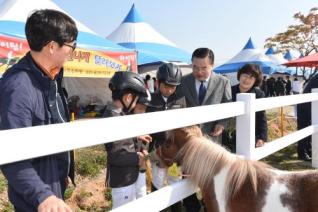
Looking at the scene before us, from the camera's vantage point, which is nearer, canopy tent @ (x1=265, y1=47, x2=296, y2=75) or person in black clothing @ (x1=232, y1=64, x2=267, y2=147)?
person in black clothing @ (x1=232, y1=64, x2=267, y2=147)

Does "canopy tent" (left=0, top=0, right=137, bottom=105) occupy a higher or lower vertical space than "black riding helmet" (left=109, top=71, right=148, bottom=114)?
higher

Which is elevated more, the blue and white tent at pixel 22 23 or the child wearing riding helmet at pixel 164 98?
the blue and white tent at pixel 22 23

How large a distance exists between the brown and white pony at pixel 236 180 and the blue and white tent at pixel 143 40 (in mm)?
11075

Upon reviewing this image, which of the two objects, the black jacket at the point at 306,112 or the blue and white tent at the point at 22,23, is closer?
the black jacket at the point at 306,112

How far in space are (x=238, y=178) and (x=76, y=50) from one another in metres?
7.49

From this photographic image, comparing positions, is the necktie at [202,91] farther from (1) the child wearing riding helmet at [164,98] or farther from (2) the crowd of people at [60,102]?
(1) the child wearing riding helmet at [164,98]

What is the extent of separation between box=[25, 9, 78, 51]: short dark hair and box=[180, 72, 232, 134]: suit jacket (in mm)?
2142

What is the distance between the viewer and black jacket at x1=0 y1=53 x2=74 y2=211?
1.55 m

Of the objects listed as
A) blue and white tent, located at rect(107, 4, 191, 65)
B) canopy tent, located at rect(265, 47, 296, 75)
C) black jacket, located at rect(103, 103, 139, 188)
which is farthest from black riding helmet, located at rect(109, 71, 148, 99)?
canopy tent, located at rect(265, 47, 296, 75)

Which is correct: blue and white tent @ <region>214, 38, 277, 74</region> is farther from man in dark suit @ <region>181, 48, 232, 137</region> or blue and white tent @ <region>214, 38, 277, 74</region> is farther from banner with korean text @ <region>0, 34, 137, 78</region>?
man in dark suit @ <region>181, 48, 232, 137</region>

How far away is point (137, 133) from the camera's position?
217cm

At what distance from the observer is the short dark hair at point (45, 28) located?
6.08 feet

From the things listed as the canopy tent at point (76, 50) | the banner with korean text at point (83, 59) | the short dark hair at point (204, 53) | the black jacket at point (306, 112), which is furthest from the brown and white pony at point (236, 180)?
the canopy tent at point (76, 50)

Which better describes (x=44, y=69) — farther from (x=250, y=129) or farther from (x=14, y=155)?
(x=250, y=129)
